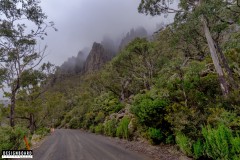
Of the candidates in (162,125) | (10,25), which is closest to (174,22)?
(162,125)

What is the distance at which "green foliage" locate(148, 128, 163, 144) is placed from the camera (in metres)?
12.9

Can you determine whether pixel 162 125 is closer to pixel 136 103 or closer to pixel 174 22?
pixel 136 103

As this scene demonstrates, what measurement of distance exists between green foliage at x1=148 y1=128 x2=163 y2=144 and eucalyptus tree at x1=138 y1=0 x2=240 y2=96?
448 cm

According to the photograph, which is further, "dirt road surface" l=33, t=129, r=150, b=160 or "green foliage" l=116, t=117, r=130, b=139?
"green foliage" l=116, t=117, r=130, b=139

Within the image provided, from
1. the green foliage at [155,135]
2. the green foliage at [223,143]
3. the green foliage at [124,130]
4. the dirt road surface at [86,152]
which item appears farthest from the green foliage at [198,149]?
the green foliage at [124,130]

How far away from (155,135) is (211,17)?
8448 mm

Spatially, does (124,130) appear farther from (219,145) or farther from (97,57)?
(97,57)

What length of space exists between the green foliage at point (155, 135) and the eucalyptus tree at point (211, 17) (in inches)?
177

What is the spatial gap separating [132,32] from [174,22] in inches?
4238

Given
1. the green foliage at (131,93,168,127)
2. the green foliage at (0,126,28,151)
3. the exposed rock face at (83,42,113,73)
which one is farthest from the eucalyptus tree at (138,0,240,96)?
the exposed rock face at (83,42,113,73)

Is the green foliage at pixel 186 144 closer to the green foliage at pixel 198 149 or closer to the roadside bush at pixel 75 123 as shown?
the green foliage at pixel 198 149

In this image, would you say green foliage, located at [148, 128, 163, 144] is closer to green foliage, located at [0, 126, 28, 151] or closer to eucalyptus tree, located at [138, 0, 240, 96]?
eucalyptus tree, located at [138, 0, 240, 96]

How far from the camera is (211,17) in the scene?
13625 millimetres

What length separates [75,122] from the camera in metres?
55.0
